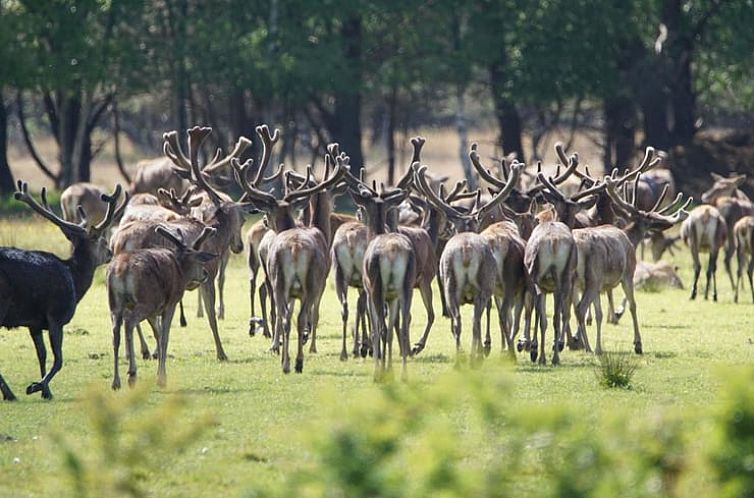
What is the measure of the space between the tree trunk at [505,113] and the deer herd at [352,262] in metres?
23.8

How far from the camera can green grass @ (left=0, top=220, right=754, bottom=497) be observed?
421 inches

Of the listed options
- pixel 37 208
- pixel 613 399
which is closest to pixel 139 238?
pixel 37 208

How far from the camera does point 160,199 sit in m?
22.2

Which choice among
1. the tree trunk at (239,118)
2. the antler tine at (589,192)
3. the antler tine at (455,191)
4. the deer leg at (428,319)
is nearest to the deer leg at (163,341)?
the deer leg at (428,319)

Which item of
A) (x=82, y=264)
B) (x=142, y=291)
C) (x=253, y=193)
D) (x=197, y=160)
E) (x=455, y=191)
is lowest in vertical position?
(x=142, y=291)

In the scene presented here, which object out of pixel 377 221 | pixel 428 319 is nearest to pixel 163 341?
pixel 377 221

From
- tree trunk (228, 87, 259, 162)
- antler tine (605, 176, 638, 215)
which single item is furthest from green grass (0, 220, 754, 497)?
tree trunk (228, 87, 259, 162)

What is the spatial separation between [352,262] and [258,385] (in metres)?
2.25

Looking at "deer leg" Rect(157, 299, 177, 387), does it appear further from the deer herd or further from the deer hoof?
the deer hoof

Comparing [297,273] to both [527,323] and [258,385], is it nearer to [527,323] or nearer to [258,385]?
[258,385]

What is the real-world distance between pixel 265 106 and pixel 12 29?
300 inches

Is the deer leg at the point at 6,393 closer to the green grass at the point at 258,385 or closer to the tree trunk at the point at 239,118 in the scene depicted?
the green grass at the point at 258,385

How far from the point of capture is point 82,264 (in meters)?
15.2

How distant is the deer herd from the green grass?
352mm
